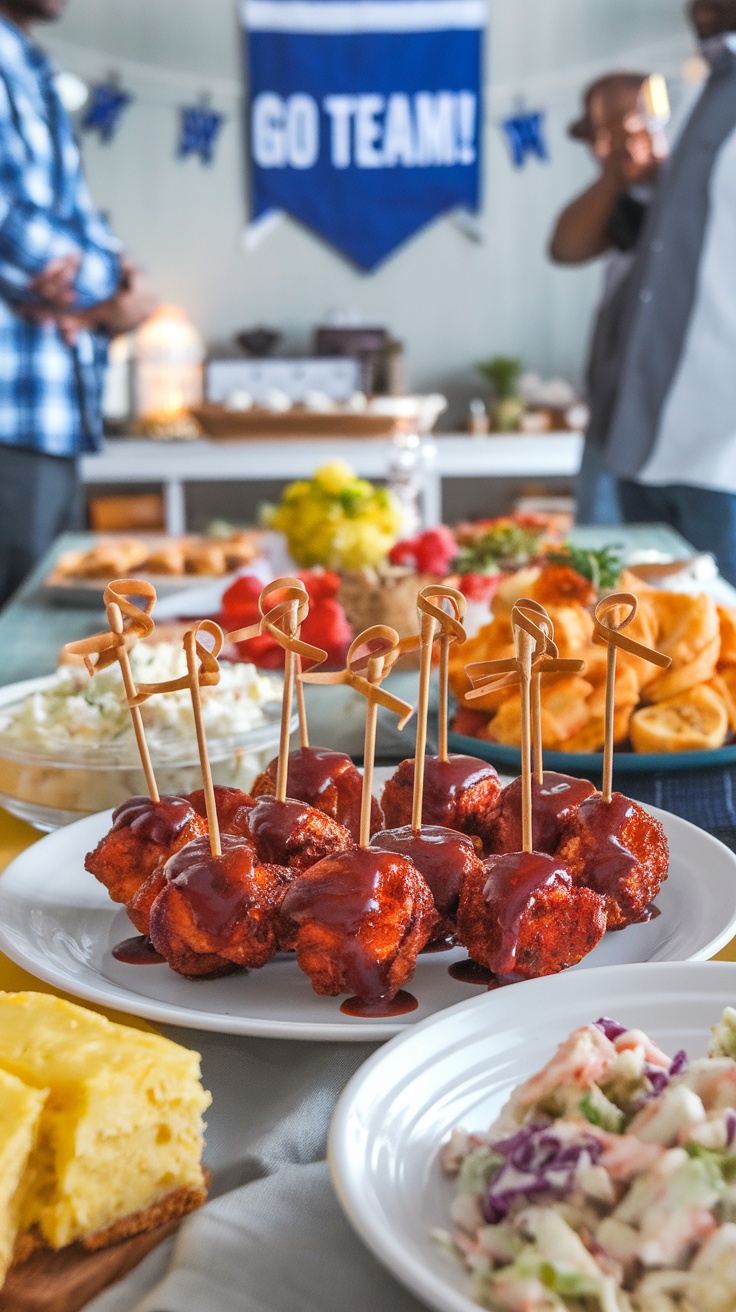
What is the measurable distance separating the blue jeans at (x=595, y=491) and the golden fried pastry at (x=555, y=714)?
304 cm

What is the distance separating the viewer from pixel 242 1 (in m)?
6.39

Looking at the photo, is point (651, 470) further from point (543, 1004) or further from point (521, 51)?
point (521, 51)

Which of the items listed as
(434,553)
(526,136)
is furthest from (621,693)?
(526,136)

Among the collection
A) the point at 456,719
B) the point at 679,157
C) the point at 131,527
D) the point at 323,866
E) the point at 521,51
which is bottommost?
the point at 131,527

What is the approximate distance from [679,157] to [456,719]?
2.65m

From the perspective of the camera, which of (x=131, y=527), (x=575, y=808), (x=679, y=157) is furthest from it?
(x=131, y=527)

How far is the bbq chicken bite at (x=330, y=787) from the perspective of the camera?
1.05 m

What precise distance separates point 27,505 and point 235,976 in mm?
2994

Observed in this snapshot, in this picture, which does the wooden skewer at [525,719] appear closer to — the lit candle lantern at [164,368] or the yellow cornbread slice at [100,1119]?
the yellow cornbread slice at [100,1119]

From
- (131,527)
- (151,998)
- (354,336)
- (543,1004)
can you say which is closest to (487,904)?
(543,1004)

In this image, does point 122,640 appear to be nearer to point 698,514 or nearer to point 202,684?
point 202,684

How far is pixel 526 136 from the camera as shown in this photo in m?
6.58

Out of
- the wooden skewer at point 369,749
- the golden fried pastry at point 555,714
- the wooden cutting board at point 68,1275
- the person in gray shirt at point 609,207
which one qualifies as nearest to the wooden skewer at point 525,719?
the wooden skewer at point 369,749

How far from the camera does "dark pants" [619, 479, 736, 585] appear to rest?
11.8 ft
